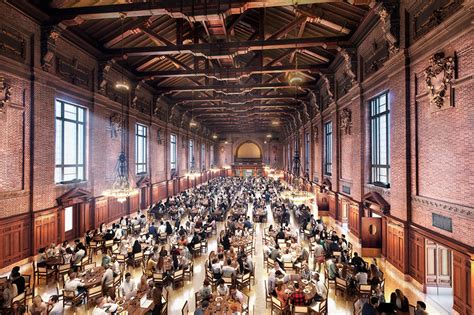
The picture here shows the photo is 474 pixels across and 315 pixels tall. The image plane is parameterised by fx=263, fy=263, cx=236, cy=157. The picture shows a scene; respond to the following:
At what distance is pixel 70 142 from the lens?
39.3ft

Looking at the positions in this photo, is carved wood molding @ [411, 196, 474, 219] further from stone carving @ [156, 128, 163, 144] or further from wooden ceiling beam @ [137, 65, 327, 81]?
stone carving @ [156, 128, 163, 144]

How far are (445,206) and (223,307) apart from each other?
6.11 meters

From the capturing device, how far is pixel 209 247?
→ 498 inches

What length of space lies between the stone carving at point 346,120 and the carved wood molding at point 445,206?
229 inches

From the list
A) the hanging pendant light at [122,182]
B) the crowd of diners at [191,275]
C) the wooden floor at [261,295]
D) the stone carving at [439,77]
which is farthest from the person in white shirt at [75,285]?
the stone carving at [439,77]

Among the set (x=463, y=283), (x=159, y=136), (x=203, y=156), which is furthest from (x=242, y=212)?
(x=203, y=156)

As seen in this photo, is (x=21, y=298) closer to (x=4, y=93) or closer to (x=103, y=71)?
(x=4, y=93)

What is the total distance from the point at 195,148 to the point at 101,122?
67.8 ft

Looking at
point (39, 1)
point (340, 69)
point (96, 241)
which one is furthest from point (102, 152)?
point (340, 69)

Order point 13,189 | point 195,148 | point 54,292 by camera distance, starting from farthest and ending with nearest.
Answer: point 195,148
point 13,189
point 54,292

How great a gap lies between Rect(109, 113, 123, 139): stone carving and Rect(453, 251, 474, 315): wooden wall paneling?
50.1ft

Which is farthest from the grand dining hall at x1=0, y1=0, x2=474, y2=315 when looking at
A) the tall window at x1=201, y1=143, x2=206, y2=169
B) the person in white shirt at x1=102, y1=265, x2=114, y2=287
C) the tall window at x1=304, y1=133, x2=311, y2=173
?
the tall window at x1=201, y1=143, x2=206, y2=169

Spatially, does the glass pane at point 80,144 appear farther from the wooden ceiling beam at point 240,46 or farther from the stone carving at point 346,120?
the stone carving at point 346,120

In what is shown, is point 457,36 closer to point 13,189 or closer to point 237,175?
point 13,189
